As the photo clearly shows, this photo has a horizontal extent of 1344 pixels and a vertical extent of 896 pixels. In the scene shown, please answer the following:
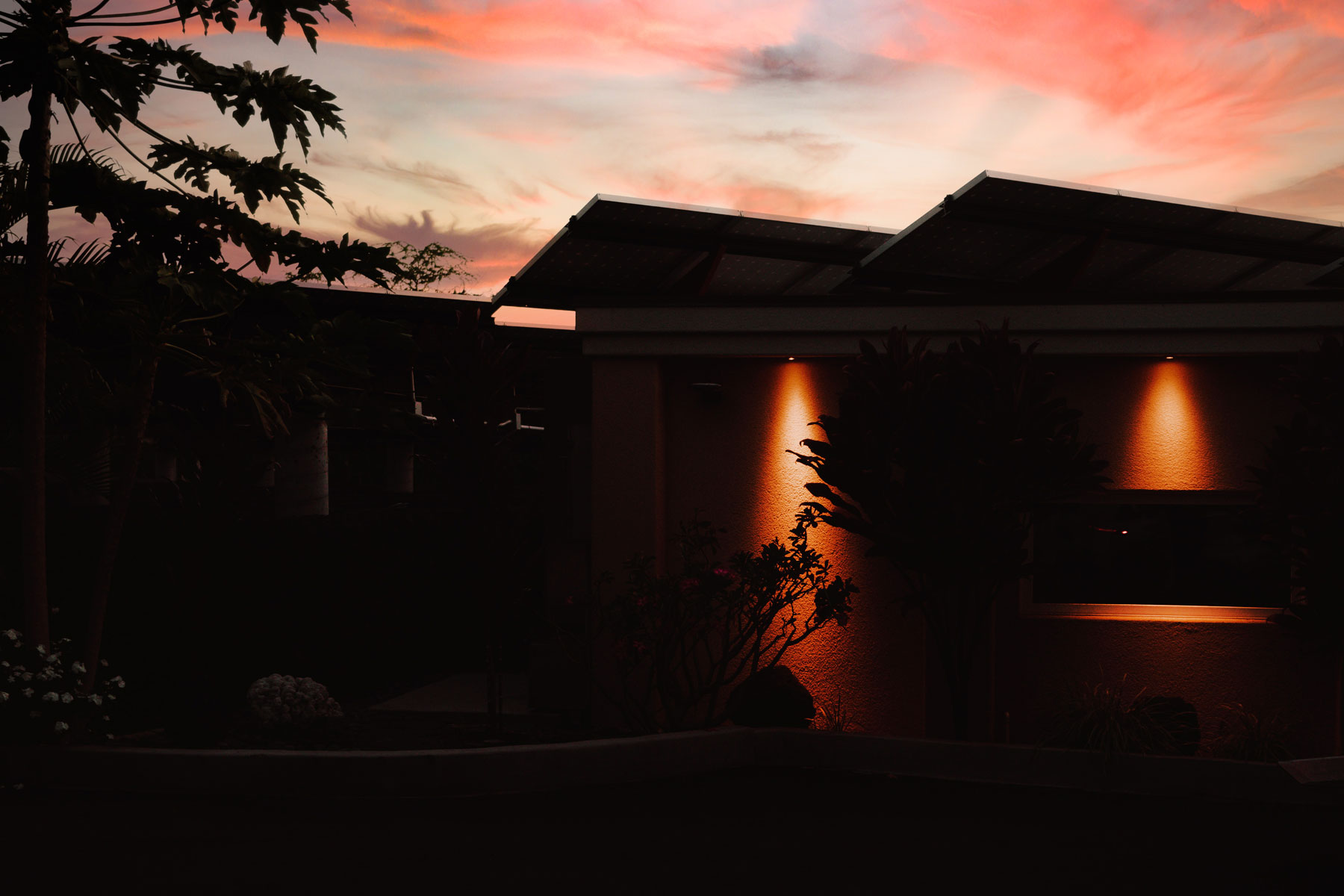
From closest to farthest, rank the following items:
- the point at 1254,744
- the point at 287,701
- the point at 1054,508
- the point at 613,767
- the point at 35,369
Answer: the point at 35,369
the point at 613,767
the point at 1254,744
the point at 287,701
the point at 1054,508

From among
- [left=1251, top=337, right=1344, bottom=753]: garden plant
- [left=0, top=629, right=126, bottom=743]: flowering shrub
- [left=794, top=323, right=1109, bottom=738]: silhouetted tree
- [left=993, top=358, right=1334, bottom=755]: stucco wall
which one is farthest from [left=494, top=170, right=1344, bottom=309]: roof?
[left=0, top=629, right=126, bottom=743]: flowering shrub

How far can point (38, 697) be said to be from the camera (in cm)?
794

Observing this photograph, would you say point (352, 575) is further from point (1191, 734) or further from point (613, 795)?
point (1191, 734)

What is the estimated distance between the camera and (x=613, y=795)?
792cm

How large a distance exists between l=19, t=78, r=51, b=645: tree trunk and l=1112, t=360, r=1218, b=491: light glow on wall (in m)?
9.14

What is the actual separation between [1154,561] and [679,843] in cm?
595

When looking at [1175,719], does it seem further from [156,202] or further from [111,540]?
[156,202]

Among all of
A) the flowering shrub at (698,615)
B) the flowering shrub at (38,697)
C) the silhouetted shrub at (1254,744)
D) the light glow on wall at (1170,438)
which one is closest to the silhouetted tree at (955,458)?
the flowering shrub at (698,615)

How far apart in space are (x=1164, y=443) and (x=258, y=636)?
10.1 m

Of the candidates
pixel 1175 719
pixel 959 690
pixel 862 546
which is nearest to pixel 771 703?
pixel 959 690

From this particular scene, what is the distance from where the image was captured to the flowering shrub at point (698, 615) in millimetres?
9555

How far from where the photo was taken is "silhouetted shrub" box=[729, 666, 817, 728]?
31.3 ft

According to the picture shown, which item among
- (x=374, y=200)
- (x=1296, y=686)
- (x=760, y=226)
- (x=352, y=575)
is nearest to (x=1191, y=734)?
(x=1296, y=686)

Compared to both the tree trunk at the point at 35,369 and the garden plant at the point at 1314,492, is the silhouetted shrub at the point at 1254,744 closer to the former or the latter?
the garden plant at the point at 1314,492
